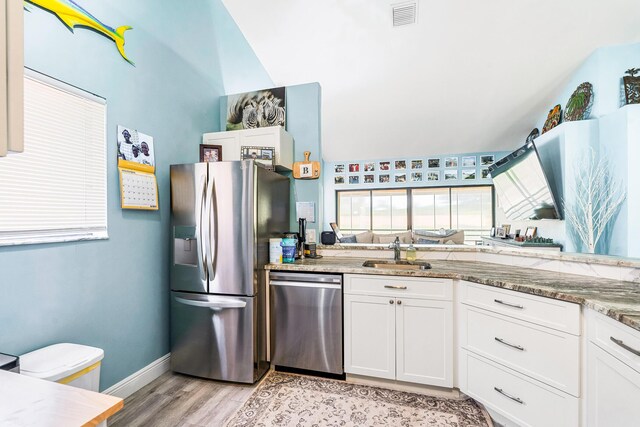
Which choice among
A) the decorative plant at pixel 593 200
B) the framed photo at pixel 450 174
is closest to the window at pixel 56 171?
the decorative plant at pixel 593 200

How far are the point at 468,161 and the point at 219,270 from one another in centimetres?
633

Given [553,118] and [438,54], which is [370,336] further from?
[553,118]

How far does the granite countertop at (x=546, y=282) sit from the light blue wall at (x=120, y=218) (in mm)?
1003

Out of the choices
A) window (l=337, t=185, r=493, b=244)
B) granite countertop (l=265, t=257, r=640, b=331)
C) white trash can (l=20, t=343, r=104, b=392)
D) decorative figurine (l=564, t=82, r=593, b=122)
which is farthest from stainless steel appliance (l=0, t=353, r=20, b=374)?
window (l=337, t=185, r=493, b=244)

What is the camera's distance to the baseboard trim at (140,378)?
5.98ft

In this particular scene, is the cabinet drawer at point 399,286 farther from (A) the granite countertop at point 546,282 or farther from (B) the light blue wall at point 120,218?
(B) the light blue wall at point 120,218

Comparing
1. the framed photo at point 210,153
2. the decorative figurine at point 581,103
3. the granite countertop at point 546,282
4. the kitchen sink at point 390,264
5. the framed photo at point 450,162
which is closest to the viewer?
the granite countertop at point 546,282

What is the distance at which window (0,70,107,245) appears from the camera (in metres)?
1.37

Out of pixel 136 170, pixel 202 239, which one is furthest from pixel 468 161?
pixel 136 170

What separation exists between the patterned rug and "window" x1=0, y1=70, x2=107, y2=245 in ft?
5.09

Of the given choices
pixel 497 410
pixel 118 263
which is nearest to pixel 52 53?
pixel 118 263

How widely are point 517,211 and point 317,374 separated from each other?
474cm

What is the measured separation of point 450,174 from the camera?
6.50m

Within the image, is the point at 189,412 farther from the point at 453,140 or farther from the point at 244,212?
the point at 453,140
